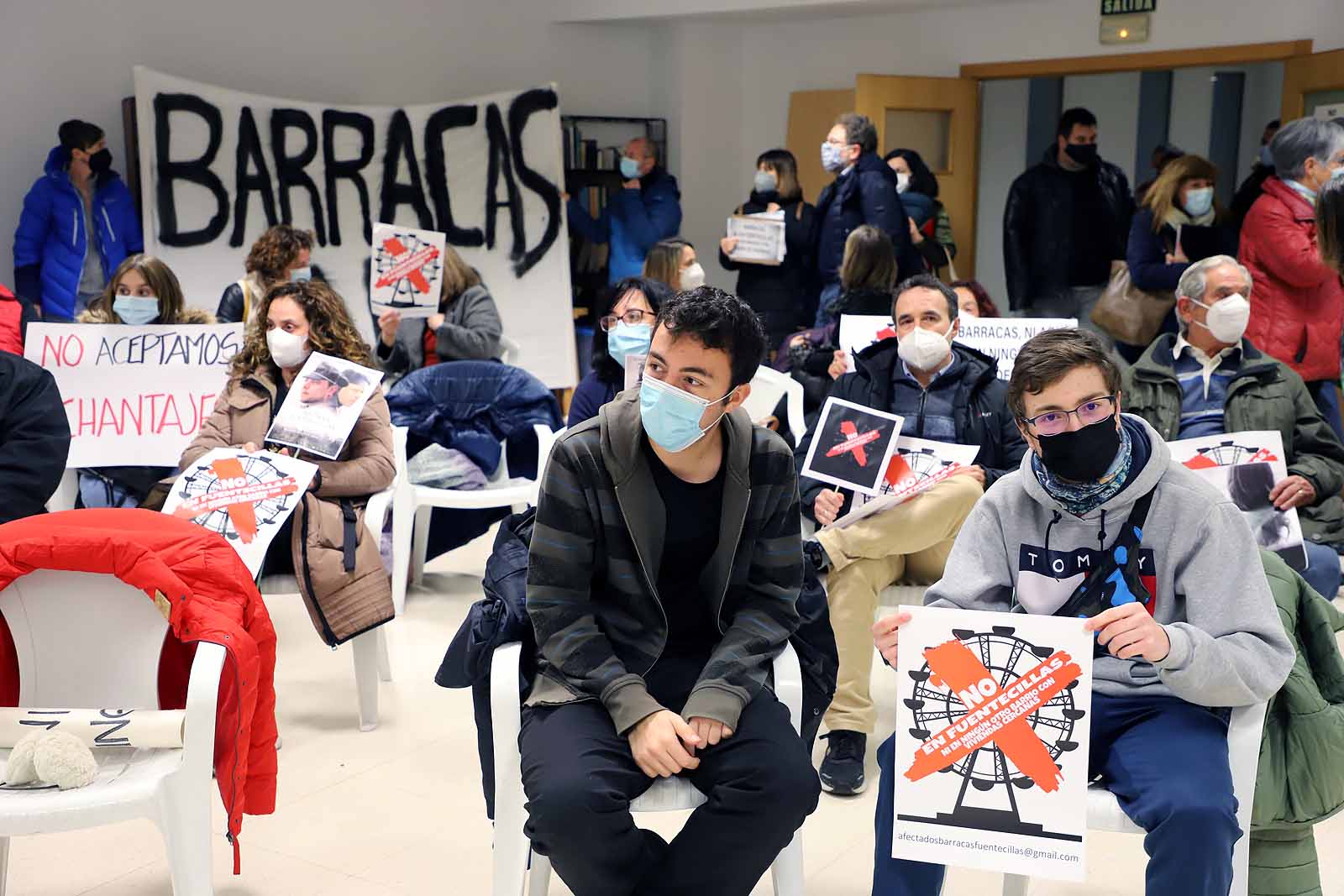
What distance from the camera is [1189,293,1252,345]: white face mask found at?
3.68 m

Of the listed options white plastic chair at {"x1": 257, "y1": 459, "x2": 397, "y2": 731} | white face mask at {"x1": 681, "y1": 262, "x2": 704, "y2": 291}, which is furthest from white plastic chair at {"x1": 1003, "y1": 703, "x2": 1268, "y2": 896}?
white face mask at {"x1": 681, "y1": 262, "x2": 704, "y2": 291}

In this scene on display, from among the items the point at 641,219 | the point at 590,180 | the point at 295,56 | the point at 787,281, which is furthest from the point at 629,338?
the point at 590,180

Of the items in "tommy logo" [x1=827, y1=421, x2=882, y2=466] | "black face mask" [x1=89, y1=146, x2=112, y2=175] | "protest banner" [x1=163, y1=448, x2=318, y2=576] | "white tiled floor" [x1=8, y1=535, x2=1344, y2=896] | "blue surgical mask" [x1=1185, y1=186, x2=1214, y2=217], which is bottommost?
"white tiled floor" [x1=8, y1=535, x2=1344, y2=896]

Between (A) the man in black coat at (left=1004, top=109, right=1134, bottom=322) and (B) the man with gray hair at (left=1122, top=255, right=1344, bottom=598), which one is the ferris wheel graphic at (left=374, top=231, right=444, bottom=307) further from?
(A) the man in black coat at (left=1004, top=109, right=1134, bottom=322)

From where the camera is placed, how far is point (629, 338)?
398 cm

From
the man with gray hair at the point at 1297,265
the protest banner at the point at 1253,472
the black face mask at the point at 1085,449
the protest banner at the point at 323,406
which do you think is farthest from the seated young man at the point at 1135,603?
the man with gray hair at the point at 1297,265

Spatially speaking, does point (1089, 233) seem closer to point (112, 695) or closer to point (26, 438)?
point (26, 438)

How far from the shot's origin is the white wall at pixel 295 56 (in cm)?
672

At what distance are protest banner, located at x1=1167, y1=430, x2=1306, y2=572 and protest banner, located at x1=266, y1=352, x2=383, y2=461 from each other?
7.20 feet

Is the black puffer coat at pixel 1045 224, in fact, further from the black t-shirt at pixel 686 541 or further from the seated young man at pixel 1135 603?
the black t-shirt at pixel 686 541

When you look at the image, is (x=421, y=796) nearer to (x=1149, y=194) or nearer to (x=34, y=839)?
(x=34, y=839)

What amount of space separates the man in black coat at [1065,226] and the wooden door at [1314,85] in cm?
94

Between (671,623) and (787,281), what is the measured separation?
4.21 m

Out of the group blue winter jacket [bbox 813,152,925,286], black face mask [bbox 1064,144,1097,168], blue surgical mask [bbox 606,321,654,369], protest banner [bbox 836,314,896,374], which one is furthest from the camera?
black face mask [bbox 1064,144,1097,168]
